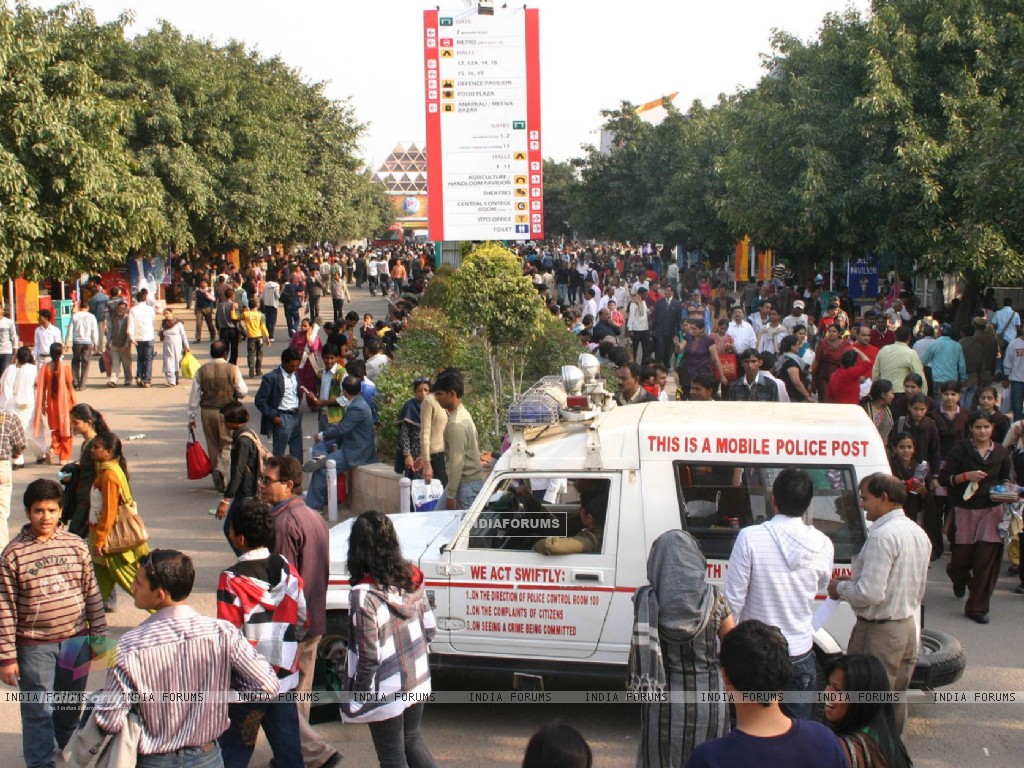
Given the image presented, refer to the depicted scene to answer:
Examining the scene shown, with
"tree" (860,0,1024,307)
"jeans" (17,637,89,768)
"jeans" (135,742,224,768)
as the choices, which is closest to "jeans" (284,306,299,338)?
"tree" (860,0,1024,307)

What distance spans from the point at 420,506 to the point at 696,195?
29.5 m

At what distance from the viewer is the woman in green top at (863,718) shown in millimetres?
3902

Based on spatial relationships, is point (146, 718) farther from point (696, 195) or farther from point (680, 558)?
point (696, 195)

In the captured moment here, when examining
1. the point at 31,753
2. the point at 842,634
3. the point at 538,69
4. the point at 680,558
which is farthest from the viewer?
the point at 538,69

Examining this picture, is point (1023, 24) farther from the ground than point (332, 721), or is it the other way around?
point (1023, 24)

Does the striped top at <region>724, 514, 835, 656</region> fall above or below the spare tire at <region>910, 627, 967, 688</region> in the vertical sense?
above

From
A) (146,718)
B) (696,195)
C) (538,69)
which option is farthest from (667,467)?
(696,195)

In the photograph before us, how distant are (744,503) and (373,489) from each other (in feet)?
18.0

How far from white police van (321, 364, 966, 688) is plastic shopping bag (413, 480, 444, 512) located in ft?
8.79

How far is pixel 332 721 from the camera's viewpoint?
6637mm

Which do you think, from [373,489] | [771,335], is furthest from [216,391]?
[771,335]

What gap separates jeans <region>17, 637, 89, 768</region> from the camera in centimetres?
539

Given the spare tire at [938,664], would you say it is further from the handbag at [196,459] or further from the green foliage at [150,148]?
the green foliage at [150,148]

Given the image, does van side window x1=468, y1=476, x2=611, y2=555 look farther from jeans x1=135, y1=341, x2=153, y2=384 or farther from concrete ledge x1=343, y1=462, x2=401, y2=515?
jeans x1=135, y1=341, x2=153, y2=384
